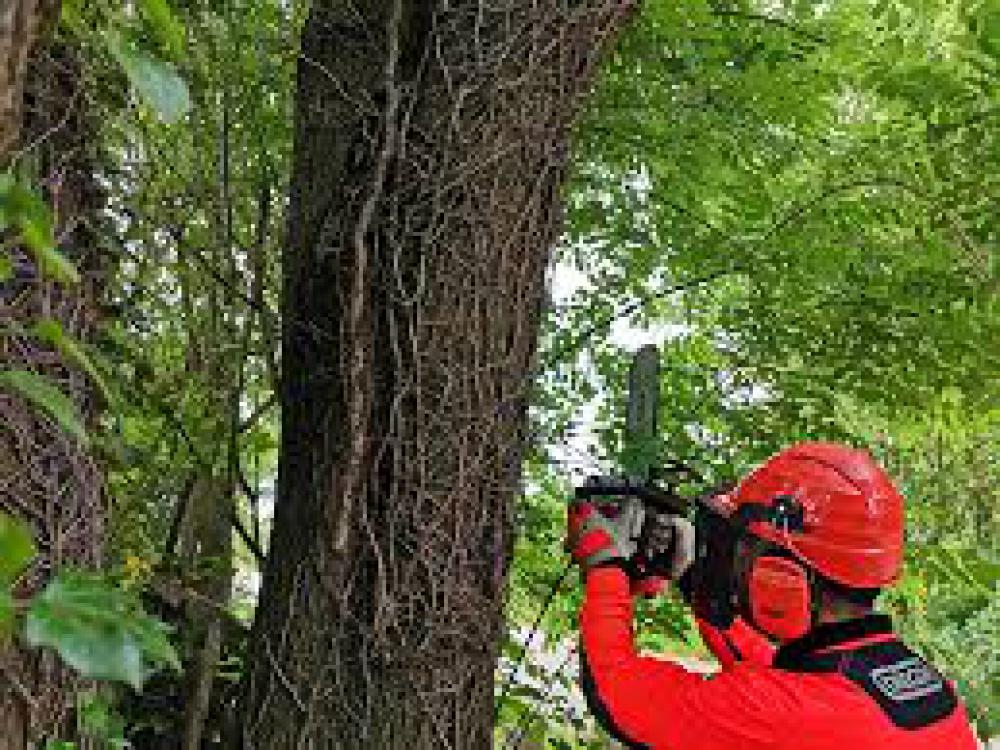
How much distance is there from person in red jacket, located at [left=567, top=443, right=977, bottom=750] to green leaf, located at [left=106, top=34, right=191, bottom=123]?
1805mm

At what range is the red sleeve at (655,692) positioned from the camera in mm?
2518

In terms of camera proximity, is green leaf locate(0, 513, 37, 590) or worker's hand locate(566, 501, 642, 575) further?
worker's hand locate(566, 501, 642, 575)

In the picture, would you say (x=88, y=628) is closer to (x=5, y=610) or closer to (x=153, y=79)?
(x=5, y=610)

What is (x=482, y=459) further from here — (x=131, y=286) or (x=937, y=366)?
(x=937, y=366)

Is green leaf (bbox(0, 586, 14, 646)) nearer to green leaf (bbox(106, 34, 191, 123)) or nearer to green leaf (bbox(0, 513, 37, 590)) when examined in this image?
green leaf (bbox(0, 513, 37, 590))

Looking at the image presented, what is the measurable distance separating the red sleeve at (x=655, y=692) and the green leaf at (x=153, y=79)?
1801 millimetres

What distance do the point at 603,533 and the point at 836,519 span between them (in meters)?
0.43

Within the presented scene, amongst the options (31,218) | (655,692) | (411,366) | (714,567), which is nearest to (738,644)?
(714,567)

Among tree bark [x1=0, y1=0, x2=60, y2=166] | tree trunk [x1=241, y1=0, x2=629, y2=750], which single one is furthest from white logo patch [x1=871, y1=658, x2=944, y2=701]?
tree bark [x1=0, y1=0, x2=60, y2=166]

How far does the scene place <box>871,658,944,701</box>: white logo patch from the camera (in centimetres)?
251

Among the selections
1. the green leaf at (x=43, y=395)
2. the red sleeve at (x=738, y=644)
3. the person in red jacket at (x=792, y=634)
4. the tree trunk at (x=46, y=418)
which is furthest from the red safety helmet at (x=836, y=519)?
the green leaf at (x=43, y=395)

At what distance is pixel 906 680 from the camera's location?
254 cm

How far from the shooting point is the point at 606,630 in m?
2.63

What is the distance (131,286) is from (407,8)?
3.67ft
